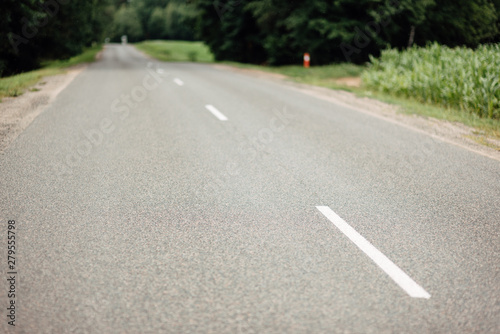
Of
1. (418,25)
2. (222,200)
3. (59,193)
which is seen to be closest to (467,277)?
(222,200)

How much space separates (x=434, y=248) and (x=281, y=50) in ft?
92.8

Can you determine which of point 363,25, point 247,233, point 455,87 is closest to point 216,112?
point 247,233

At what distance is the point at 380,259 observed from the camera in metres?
2.97

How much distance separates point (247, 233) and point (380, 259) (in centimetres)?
109

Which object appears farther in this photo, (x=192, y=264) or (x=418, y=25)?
(x=418, y=25)

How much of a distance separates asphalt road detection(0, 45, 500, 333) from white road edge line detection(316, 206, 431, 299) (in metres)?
0.01

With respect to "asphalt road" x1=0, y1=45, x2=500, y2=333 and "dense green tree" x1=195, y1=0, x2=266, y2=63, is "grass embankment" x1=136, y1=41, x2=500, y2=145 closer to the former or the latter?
"asphalt road" x1=0, y1=45, x2=500, y2=333

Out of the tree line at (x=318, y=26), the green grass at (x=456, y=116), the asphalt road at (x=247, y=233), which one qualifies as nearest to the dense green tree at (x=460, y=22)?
the tree line at (x=318, y=26)

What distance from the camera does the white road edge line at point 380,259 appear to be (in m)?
2.60

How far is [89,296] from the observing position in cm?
247

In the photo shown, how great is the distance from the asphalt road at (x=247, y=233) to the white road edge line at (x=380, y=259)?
0.01 metres

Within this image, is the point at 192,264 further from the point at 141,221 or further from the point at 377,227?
the point at 377,227

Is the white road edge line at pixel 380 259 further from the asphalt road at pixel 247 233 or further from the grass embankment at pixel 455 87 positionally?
the grass embankment at pixel 455 87

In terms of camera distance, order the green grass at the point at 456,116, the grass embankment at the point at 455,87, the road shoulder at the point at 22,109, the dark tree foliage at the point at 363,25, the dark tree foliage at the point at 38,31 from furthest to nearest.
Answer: the dark tree foliage at the point at 363,25, the dark tree foliage at the point at 38,31, the grass embankment at the point at 455,87, the green grass at the point at 456,116, the road shoulder at the point at 22,109
